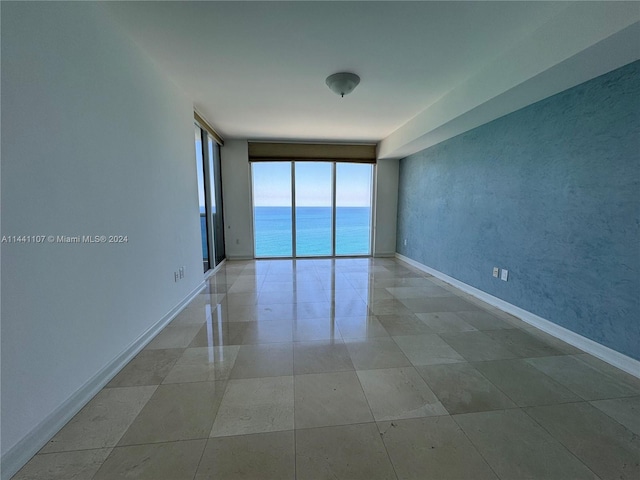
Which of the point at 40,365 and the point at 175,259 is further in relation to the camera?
the point at 175,259

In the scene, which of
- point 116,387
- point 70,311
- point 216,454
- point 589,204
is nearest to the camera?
point 216,454

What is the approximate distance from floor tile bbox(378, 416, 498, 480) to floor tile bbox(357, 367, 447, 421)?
56mm

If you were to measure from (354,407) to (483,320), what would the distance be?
1.88 meters

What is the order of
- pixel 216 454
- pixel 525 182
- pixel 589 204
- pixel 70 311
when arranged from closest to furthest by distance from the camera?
pixel 216 454 → pixel 70 311 → pixel 589 204 → pixel 525 182

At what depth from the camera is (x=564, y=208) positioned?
87.0 inches

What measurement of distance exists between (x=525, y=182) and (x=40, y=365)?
12.8 ft

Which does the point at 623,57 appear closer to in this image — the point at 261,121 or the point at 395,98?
the point at 395,98

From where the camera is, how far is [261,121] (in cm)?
393

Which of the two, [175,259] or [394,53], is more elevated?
[394,53]

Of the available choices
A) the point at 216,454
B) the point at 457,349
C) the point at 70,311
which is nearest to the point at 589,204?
the point at 457,349

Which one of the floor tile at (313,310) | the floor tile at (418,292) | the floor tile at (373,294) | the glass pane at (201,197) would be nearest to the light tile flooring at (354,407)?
the floor tile at (313,310)

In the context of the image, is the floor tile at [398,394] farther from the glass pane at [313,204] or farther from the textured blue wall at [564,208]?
the glass pane at [313,204]

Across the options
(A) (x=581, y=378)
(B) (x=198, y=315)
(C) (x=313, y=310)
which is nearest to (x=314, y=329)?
(C) (x=313, y=310)

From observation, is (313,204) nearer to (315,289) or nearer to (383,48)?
(315,289)
